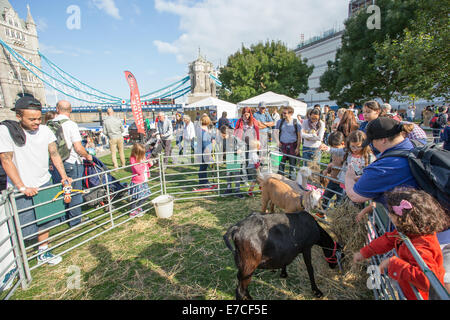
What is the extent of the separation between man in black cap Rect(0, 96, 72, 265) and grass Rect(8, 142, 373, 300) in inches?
22.3

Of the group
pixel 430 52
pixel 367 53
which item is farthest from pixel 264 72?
pixel 430 52

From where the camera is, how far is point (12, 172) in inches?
→ 109

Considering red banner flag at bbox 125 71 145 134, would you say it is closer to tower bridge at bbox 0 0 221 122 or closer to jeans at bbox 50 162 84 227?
jeans at bbox 50 162 84 227

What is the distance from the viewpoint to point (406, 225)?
1.55 meters

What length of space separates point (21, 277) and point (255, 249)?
3.13m

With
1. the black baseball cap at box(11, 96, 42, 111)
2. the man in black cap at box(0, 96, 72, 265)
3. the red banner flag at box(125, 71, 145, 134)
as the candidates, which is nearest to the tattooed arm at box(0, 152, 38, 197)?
the man in black cap at box(0, 96, 72, 265)

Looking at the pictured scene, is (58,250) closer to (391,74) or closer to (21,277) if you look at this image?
(21,277)

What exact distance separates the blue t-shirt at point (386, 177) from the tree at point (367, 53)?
19801mm

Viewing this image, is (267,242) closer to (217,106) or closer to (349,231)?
(349,231)

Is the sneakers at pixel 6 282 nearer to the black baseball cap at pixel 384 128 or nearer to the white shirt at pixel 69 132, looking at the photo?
the white shirt at pixel 69 132

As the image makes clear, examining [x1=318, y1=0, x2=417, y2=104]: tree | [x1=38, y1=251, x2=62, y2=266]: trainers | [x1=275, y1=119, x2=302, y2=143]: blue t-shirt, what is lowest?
[x1=38, y1=251, x2=62, y2=266]: trainers

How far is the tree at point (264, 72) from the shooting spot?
108ft

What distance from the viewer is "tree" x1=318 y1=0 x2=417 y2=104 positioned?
17062 mm
